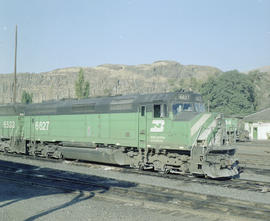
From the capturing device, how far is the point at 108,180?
14.1m

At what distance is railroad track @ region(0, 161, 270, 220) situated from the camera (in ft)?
29.8

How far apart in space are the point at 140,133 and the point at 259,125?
3746 cm

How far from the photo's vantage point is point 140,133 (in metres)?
16.1

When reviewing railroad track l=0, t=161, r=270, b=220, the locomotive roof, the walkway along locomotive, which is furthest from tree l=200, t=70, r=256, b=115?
railroad track l=0, t=161, r=270, b=220

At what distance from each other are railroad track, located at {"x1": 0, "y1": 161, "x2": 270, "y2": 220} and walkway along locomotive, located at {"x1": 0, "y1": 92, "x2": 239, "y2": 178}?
9.25ft

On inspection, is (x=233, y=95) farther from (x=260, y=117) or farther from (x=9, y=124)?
(x=9, y=124)

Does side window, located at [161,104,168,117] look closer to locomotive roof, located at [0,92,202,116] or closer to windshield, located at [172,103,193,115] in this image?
locomotive roof, located at [0,92,202,116]

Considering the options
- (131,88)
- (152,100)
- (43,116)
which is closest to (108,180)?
(152,100)

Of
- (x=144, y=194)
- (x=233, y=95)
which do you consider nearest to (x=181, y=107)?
(x=144, y=194)

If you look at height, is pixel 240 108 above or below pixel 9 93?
below

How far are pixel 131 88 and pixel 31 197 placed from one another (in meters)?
184

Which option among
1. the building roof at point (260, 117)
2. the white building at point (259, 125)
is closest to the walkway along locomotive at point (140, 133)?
the building roof at point (260, 117)

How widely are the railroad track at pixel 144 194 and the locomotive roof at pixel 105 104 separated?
4381 mm

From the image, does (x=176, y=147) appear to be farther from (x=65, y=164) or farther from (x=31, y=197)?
(x=65, y=164)
